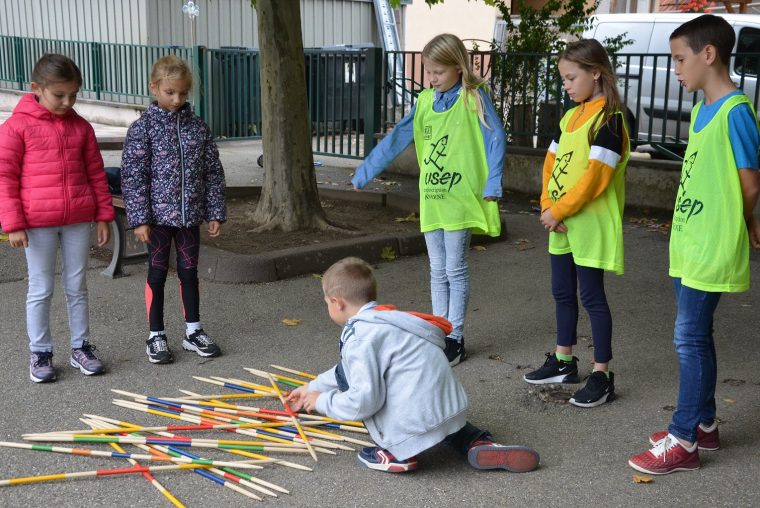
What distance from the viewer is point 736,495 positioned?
3670 millimetres

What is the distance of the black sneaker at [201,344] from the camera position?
5348mm

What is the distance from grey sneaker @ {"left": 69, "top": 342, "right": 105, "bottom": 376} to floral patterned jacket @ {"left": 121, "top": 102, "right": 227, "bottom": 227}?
2.48 feet

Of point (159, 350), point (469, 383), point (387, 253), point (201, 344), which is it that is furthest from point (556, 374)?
point (387, 253)

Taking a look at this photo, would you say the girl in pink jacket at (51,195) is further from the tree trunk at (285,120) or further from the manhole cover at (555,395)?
the tree trunk at (285,120)

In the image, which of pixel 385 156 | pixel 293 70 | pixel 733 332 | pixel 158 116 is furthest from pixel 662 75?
pixel 158 116

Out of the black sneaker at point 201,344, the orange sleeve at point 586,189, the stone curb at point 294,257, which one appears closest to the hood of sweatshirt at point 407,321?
the orange sleeve at point 586,189

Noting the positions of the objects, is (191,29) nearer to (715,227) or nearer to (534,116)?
(534,116)

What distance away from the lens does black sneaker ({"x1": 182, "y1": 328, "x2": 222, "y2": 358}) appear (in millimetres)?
5348

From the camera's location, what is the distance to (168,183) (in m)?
5.17

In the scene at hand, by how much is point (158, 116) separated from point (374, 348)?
7.38ft

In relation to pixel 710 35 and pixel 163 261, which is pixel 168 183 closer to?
pixel 163 261

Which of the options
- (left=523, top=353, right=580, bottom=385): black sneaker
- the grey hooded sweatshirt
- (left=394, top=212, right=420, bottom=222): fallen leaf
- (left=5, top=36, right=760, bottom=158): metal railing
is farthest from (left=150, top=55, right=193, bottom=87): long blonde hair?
(left=5, top=36, right=760, bottom=158): metal railing

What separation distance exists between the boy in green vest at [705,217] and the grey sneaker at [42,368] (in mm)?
3029

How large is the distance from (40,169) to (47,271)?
0.57 m
